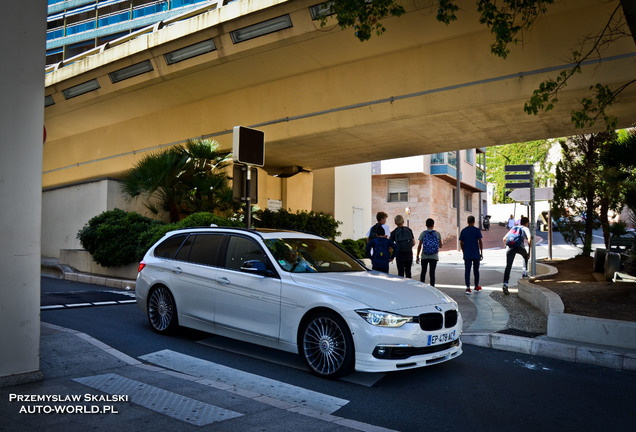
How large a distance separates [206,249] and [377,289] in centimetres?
266

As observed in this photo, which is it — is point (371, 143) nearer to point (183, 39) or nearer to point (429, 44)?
point (429, 44)

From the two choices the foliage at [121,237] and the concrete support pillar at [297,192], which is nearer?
the foliage at [121,237]

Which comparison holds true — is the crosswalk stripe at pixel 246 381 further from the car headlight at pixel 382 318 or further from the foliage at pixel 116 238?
the foliage at pixel 116 238

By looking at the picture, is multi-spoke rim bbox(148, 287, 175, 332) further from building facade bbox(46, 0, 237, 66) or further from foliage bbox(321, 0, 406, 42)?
building facade bbox(46, 0, 237, 66)

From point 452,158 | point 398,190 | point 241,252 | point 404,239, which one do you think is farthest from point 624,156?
point 452,158

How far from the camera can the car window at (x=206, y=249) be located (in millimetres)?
7066

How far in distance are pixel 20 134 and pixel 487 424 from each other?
15.8ft

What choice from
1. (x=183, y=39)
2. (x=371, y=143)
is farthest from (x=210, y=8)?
(x=371, y=143)

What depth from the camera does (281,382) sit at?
5.46 meters

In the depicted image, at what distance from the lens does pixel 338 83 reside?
13570mm

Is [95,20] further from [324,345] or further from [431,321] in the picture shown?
[431,321]

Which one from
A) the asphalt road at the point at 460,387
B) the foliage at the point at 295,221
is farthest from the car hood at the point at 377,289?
the foliage at the point at 295,221

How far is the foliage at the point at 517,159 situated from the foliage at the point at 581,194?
29860 millimetres

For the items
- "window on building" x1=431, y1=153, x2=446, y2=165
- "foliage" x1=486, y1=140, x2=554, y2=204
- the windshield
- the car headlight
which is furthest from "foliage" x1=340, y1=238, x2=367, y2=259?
"foliage" x1=486, y1=140, x2=554, y2=204
